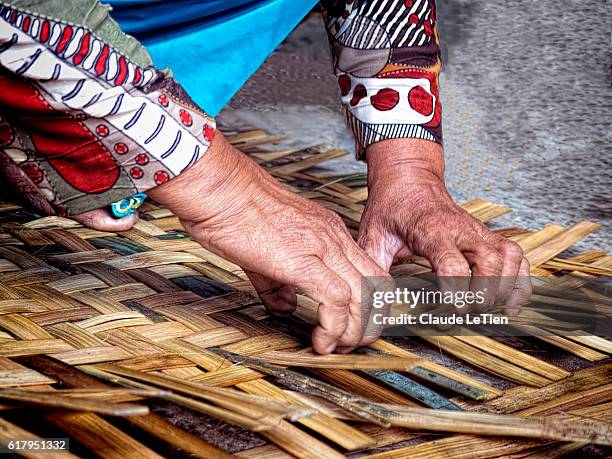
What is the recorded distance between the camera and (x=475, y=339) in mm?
926

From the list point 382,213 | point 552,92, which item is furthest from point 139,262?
point 552,92

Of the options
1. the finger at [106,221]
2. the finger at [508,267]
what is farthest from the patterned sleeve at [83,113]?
the finger at [508,267]

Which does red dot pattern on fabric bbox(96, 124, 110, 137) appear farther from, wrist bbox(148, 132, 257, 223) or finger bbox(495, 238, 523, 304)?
finger bbox(495, 238, 523, 304)

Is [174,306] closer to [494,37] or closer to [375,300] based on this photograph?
[375,300]

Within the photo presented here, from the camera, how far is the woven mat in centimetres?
66

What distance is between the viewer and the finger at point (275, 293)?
0.88 meters

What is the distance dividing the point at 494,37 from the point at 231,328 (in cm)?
146

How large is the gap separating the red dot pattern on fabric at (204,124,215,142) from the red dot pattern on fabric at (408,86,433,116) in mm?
397

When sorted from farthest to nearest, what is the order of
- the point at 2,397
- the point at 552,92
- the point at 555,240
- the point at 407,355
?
the point at 552,92, the point at 555,240, the point at 407,355, the point at 2,397

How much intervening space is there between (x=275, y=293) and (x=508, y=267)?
10.1 inches

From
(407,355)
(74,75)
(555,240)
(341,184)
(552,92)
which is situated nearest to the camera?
(74,75)

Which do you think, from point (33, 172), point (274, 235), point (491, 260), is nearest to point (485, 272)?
point (491, 260)

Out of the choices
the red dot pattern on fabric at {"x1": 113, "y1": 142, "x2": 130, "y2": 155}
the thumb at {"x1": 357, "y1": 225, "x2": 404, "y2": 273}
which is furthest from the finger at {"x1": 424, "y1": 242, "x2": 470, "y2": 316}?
the red dot pattern on fabric at {"x1": 113, "y1": 142, "x2": 130, "y2": 155}

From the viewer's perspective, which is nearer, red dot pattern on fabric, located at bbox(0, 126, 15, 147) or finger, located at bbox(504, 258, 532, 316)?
red dot pattern on fabric, located at bbox(0, 126, 15, 147)
